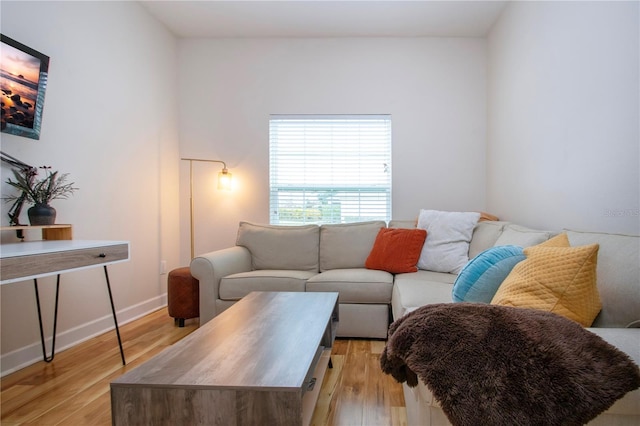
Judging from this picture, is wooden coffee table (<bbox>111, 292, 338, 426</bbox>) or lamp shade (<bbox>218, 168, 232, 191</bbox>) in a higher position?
lamp shade (<bbox>218, 168, 232, 191</bbox>)

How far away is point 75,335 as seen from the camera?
8.97ft

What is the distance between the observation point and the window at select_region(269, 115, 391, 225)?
400cm

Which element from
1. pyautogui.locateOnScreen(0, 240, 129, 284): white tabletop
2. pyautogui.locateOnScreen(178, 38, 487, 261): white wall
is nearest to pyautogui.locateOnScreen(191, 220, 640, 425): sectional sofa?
pyautogui.locateOnScreen(178, 38, 487, 261): white wall

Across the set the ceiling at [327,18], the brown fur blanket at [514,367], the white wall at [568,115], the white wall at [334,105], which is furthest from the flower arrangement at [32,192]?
the white wall at [568,115]

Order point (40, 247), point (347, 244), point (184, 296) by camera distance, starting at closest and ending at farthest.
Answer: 1. point (40, 247)
2. point (184, 296)
3. point (347, 244)

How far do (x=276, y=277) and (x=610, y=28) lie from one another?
250 cm

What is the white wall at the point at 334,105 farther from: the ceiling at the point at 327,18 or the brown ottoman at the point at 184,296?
the brown ottoman at the point at 184,296

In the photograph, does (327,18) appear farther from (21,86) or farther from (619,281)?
(619,281)

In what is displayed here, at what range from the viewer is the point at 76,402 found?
6.23ft

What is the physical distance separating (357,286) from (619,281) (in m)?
1.68

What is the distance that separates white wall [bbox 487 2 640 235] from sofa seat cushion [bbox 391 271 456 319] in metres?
0.82

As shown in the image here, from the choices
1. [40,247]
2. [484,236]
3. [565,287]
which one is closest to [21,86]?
[40,247]

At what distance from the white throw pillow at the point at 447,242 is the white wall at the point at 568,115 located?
0.44 metres

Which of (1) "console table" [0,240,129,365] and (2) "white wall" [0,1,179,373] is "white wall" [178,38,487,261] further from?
(1) "console table" [0,240,129,365]
